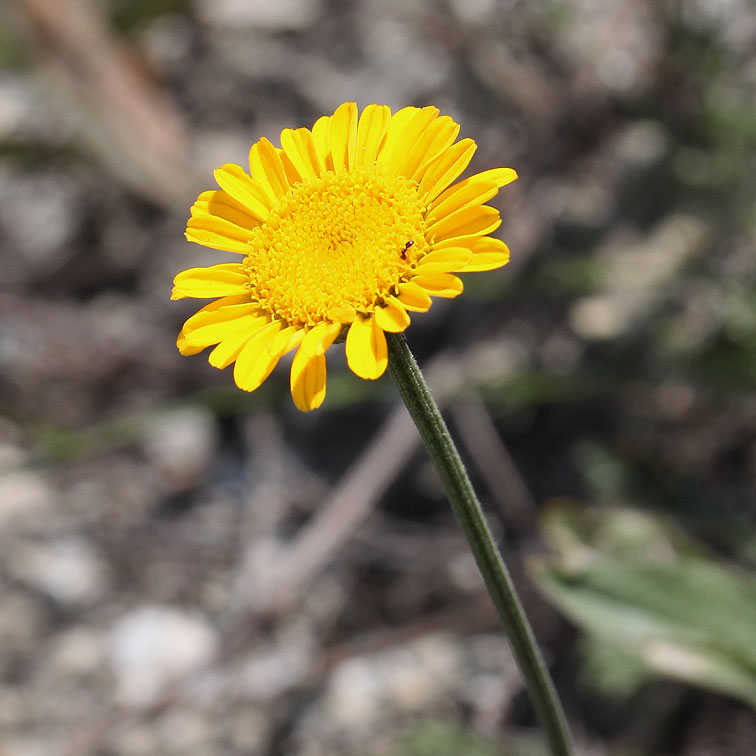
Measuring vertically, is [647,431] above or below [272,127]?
below

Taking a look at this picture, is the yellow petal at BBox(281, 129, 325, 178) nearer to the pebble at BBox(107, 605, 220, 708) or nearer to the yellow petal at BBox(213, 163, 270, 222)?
the yellow petal at BBox(213, 163, 270, 222)

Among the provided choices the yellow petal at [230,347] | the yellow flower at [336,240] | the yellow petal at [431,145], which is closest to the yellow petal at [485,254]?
the yellow flower at [336,240]

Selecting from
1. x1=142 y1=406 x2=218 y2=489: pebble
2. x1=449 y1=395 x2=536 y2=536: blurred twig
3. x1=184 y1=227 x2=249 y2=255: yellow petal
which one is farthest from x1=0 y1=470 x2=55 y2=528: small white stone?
x1=184 y1=227 x2=249 y2=255: yellow petal

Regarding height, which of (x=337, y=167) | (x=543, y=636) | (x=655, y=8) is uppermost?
(x=655, y=8)

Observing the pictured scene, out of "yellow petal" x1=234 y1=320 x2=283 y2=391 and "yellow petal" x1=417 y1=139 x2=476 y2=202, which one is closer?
"yellow petal" x1=234 y1=320 x2=283 y2=391

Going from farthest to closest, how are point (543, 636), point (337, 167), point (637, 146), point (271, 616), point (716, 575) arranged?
point (637, 146) < point (271, 616) < point (543, 636) < point (716, 575) < point (337, 167)

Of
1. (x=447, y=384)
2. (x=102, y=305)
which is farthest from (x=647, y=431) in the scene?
(x=102, y=305)

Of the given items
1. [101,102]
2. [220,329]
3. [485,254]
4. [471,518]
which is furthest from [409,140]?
[101,102]

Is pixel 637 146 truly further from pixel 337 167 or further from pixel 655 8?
pixel 337 167

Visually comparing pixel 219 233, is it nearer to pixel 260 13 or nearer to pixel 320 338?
pixel 320 338
